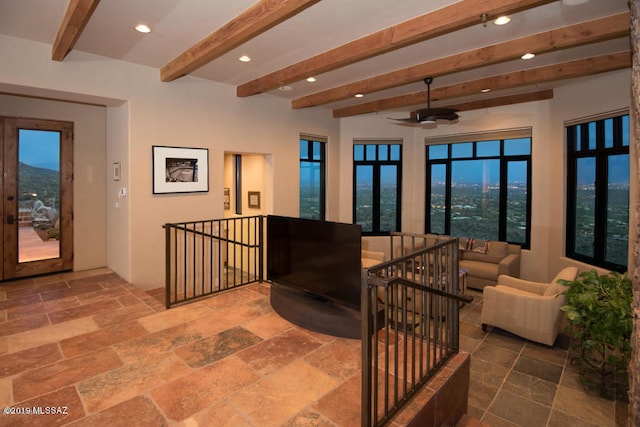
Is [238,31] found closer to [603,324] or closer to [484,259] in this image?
[603,324]

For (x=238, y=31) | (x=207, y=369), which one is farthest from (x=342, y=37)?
(x=207, y=369)

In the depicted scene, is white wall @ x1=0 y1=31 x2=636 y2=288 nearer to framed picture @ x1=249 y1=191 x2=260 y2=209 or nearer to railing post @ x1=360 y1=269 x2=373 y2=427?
framed picture @ x1=249 y1=191 x2=260 y2=209

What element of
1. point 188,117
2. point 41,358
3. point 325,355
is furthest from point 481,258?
point 41,358

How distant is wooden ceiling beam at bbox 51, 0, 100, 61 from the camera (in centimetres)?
295

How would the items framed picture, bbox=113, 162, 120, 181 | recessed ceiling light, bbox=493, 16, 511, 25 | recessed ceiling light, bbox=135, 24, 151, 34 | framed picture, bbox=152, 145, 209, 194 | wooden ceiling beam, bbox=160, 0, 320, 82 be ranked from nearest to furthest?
wooden ceiling beam, bbox=160, 0, 320, 82
recessed ceiling light, bbox=493, 16, 511, 25
recessed ceiling light, bbox=135, 24, 151, 34
framed picture, bbox=152, 145, 209, 194
framed picture, bbox=113, 162, 120, 181

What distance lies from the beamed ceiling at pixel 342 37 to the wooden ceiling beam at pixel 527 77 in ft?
0.04

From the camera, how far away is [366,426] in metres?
1.95

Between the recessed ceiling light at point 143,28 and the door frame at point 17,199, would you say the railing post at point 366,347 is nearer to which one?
the recessed ceiling light at point 143,28

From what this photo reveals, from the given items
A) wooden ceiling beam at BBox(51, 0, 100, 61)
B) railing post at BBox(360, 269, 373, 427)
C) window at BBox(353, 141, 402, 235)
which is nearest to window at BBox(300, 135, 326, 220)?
window at BBox(353, 141, 402, 235)

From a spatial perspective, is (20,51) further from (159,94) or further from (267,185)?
(267,185)

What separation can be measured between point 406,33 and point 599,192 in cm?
408

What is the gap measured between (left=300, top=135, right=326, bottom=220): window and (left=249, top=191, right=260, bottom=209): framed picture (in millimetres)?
980

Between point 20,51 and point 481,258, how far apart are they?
24.5ft

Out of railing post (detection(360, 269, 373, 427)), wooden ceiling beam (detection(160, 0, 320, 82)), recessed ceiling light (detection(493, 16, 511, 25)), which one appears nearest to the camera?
railing post (detection(360, 269, 373, 427))
